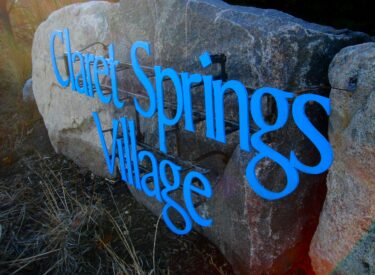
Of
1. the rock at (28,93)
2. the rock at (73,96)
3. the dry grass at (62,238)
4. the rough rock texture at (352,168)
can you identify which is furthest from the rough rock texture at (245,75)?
the rock at (28,93)

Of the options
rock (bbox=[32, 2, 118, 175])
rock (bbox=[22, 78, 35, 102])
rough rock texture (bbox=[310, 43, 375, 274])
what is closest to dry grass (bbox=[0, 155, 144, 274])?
rock (bbox=[32, 2, 118, 175])

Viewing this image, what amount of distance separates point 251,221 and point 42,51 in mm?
2772

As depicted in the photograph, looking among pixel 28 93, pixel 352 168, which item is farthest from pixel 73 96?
pixel 352 168

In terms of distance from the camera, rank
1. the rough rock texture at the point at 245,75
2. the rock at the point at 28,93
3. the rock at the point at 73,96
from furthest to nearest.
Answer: the rock at the point at 28,93 < the rock at the point at 73,96 < the rough rock texture at the point at 245,75

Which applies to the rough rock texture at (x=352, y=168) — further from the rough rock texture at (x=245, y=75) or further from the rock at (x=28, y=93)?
the rock at (x=28, y=93)

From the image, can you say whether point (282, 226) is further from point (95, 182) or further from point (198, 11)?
point (95, 182)

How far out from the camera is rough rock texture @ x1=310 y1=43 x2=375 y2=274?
1.57 metres

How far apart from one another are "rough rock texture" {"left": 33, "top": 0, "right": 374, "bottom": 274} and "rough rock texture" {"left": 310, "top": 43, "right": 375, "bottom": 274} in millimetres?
150

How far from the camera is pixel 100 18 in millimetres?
3057

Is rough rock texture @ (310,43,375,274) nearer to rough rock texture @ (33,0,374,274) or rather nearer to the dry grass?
rough rock texture @ (33,0,374,274)

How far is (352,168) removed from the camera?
1688mm

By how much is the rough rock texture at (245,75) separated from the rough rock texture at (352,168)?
15 cm

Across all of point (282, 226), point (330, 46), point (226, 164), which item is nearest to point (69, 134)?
point (226, 164)

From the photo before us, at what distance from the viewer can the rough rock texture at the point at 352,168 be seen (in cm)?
157
